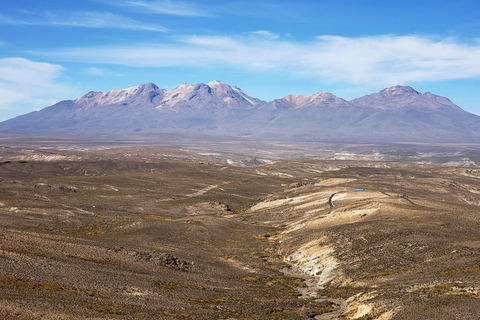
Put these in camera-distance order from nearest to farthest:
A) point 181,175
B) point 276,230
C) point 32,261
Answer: point 32,261 → point 276,230 → point 181,175

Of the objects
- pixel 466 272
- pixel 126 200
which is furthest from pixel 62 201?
pixel 466 272

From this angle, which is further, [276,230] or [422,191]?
[422,191]

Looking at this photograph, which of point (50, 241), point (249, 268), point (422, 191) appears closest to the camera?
point (50, 241)

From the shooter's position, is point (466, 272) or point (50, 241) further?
Answer: point (50, 241)

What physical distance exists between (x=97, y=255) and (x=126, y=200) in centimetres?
7164

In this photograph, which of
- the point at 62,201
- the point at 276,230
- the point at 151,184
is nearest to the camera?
the point at 276,230

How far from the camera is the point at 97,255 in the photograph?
54.5 meters

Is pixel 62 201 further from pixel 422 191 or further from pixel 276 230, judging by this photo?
pixel 422 191

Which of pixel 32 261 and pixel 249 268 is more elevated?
pixel 32 261

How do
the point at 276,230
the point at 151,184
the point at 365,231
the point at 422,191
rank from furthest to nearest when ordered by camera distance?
1. the point at 151,184
2. the point at 422,191
3. the point at 276,230
4. the point at 365,231

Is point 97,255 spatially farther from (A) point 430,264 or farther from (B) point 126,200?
(B) point 126,200

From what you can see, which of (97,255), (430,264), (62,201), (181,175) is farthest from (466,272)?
(181,175)

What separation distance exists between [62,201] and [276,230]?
4692 centimetres

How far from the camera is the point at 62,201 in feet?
355
